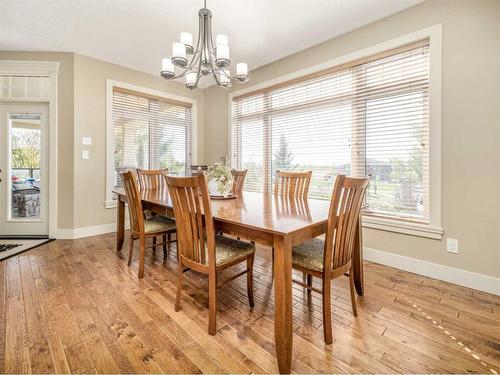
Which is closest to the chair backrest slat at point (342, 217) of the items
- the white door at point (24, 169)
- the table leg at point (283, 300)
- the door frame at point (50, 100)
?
the table leg at point (283, 300)

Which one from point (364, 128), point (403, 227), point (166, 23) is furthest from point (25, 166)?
point (403, 227)

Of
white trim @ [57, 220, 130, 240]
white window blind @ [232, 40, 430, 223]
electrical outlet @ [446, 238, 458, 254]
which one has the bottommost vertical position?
white trim @ [57, 220, 130, 240]

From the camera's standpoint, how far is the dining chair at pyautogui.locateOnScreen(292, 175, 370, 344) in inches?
55.7

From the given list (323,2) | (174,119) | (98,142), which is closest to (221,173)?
(323,2)

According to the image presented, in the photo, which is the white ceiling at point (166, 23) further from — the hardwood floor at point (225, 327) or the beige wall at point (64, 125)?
the hardwood floor at point (225, 327)

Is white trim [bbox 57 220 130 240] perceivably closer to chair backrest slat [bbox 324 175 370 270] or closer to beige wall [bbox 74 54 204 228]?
beige wall [bbox 74 54 204 228]

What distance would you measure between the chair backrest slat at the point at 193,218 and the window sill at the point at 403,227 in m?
2.00

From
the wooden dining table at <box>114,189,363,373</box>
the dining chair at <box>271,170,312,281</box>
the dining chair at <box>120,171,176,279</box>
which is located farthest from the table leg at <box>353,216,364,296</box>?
the dining chair at <box>120,171,176,279</box>

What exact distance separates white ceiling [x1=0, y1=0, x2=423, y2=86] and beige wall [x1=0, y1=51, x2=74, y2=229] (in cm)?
12

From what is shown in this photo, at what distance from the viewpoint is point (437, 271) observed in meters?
2.33

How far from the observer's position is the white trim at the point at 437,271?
2.08m

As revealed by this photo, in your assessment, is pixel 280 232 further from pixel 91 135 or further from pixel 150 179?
pixel 91 135

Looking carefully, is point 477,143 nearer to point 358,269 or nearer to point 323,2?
point 358,269

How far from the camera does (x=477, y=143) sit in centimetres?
212
